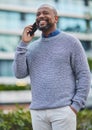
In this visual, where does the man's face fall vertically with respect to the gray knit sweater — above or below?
above

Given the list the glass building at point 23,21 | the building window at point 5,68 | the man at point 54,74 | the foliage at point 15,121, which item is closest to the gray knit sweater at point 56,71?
the man at point 54,74

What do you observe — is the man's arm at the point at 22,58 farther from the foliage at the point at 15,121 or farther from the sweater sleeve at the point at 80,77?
the foliage at the point at 15,121

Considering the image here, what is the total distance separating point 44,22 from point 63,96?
2.11ft

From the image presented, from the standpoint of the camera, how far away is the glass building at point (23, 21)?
46.2m

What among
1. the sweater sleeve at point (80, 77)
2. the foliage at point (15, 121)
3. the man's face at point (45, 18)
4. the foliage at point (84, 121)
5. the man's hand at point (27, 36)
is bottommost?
Result: the foliage at point (84, 121)

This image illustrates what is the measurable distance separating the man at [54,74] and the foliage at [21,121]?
195 cm

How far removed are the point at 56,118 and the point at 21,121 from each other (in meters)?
2.24

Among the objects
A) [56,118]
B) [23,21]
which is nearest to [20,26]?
[23,21]

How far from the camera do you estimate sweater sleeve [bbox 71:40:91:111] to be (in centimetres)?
433

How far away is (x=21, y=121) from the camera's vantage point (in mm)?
6492

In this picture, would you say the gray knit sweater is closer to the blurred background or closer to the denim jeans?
the denim jeans

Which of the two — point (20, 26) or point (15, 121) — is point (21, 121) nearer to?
point (15, 121)

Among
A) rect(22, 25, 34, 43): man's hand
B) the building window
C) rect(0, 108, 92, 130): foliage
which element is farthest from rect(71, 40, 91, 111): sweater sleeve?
the building window

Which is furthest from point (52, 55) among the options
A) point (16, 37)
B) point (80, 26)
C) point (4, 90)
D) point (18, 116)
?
point (80, 26)
